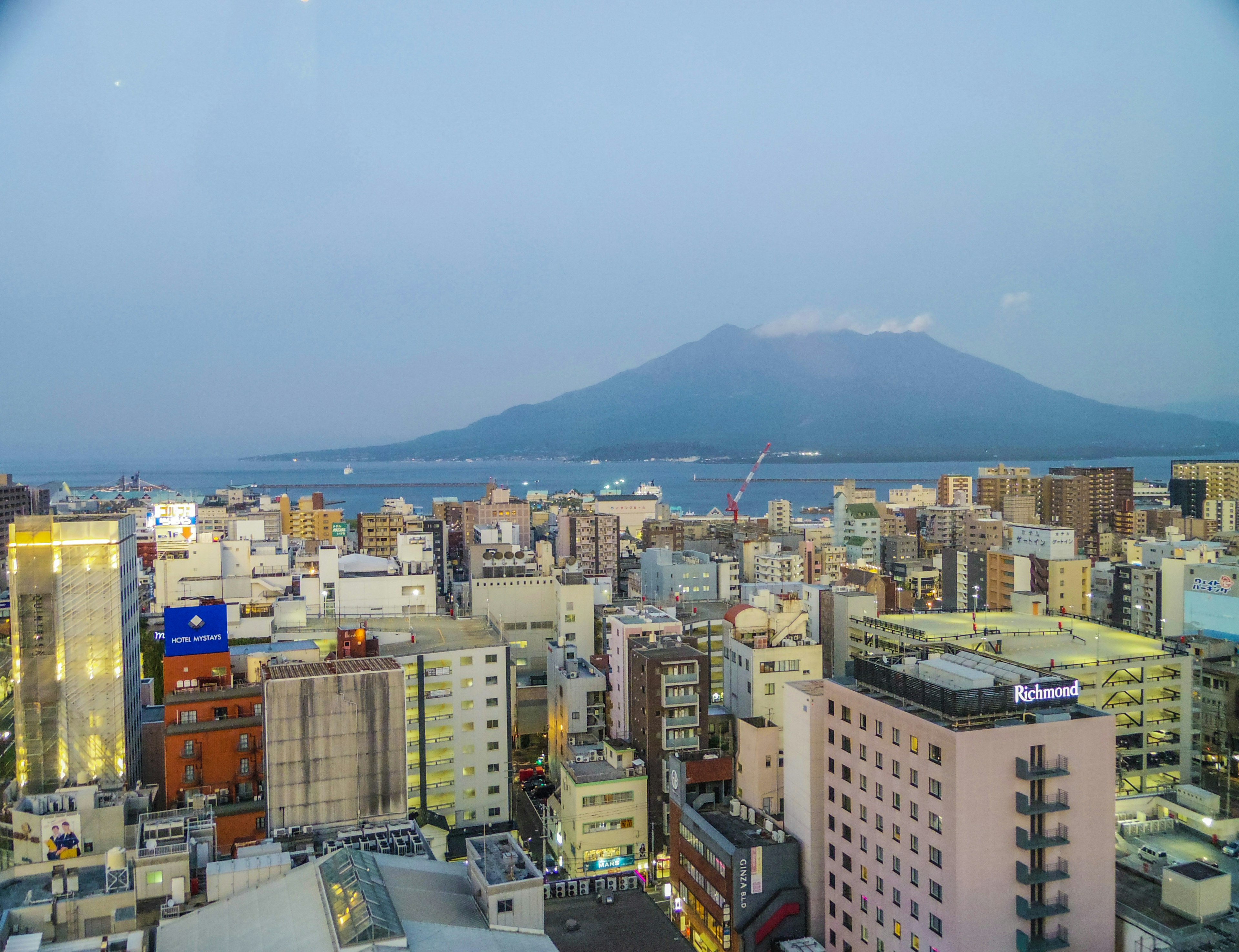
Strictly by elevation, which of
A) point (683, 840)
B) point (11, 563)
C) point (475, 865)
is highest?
point (11, 563)

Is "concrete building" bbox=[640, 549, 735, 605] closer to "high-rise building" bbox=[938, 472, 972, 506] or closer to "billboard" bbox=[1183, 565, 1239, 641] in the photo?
"billboard" bbox=[1183, 565, 1239, 641]

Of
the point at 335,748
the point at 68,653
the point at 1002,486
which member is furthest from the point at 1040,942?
the point at 1002,486

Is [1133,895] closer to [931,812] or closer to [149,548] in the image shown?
[931,812]

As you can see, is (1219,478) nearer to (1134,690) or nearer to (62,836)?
(1134,690)

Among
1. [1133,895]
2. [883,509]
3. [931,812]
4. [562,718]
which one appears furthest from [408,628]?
[883,509]

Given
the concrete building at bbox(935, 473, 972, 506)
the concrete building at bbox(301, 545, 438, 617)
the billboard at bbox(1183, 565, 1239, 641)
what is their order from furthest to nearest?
the concrete building at bbox(935, 473, 972, 506)
the concrete building at bbox(301, 545, 438, 617)
the billboard at bbox(1183, 565, 1239, 641)

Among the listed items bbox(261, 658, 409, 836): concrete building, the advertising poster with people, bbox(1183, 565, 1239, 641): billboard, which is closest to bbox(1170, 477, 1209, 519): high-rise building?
bbox(1183, 565, 1239, 641): billboard

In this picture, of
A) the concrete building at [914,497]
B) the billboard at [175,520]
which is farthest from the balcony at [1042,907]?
the concrete building at [914,497]
